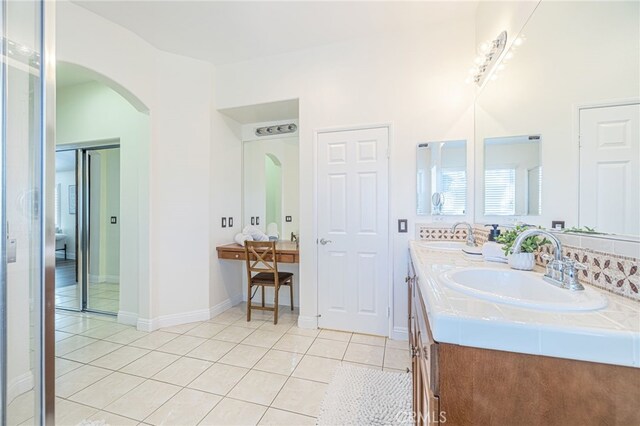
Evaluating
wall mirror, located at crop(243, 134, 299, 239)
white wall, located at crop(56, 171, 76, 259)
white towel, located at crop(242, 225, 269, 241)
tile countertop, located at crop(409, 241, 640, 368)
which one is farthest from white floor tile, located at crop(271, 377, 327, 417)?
white wall, located at crop(56, 171, 76, 259)

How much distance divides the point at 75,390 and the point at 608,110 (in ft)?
10.7

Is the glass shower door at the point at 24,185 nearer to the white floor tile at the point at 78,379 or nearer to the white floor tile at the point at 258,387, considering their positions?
the white floor tile at the point at 78,379

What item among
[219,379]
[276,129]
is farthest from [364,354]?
[276,129]

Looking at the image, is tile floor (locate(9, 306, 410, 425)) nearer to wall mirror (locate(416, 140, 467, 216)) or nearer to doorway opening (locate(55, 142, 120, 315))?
doorway opening (locate(55, 142, 120, 315))

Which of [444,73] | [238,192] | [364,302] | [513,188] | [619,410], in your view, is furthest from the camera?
[238,192]

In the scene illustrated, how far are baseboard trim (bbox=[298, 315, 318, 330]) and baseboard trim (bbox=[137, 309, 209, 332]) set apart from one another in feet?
3.64

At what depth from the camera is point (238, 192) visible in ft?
11.3

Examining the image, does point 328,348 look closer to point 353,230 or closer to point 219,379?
point 219,379

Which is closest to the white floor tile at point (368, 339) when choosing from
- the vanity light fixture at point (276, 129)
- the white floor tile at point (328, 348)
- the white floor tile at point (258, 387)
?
the white floor tile at point (328, 348)

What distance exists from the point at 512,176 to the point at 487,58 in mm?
987

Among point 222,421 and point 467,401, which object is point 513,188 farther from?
point 222,421

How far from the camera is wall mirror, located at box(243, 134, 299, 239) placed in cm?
330

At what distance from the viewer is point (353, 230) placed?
2.61 metres

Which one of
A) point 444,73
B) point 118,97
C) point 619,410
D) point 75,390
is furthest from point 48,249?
point 444,73
